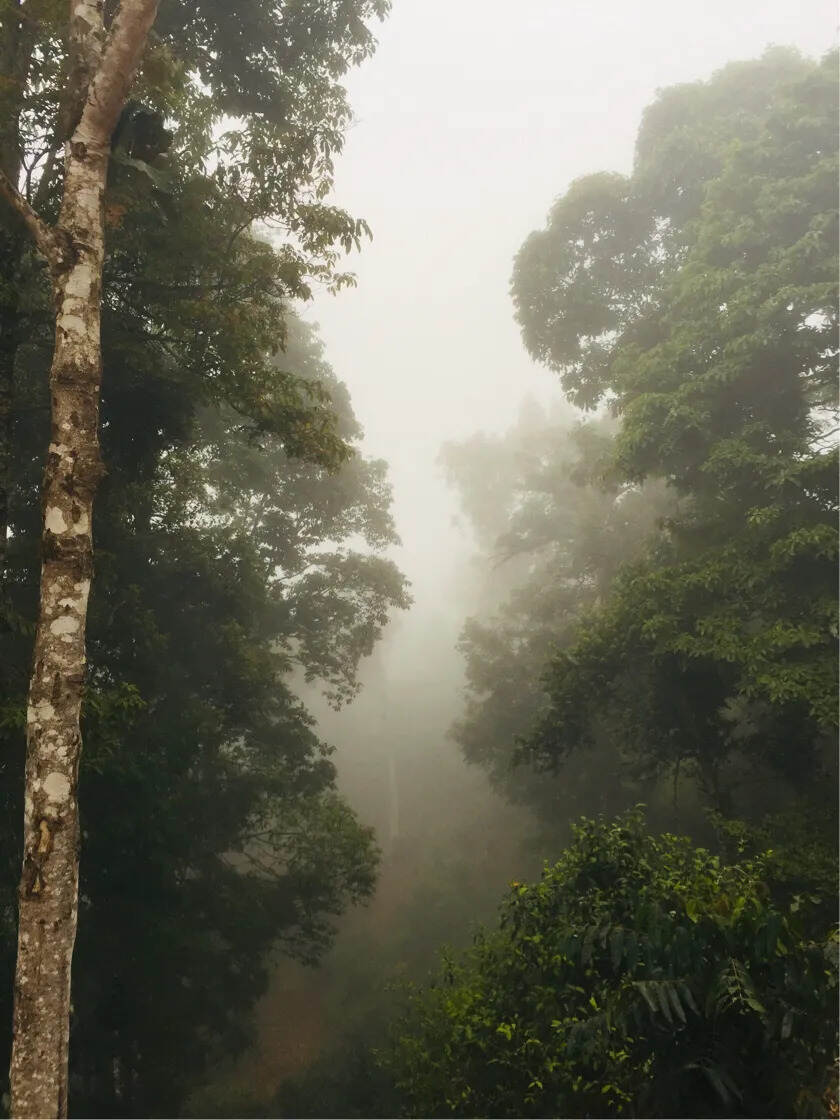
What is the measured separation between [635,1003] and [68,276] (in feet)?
21.9

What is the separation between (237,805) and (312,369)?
519 inches

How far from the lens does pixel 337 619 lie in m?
17.6

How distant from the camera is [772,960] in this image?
11.9ft

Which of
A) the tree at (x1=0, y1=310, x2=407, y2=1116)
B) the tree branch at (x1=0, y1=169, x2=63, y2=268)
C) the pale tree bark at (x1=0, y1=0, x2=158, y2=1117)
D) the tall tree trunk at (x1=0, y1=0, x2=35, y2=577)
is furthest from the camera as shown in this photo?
the tree at (x1=0, y1=310, x2=407, y2=1116)

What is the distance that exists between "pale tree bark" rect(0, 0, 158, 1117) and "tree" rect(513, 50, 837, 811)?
858 cm

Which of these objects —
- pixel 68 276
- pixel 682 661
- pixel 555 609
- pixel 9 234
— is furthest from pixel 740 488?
pixel 555 609

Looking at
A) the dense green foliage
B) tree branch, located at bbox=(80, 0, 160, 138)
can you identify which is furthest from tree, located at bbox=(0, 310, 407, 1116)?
tree branch, located at bbox=(80, 0, 160, 138)

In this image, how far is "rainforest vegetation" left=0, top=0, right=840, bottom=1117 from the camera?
455cm

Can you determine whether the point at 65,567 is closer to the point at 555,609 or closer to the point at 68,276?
the point at 68,276

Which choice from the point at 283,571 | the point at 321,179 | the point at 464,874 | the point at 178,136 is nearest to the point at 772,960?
the point at 321,179

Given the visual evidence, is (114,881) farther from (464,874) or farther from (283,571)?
(464,874)

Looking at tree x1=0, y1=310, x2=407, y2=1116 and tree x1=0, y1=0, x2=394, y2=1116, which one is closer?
tree x1=0, y1=0, x2=394, y2=1116

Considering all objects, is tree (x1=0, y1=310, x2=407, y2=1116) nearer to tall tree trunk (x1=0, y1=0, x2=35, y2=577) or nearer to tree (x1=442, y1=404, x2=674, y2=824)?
tall tree trunk (x1=0, y1=0, x2=35, y2=577)

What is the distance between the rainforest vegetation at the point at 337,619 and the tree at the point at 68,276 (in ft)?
0.12
